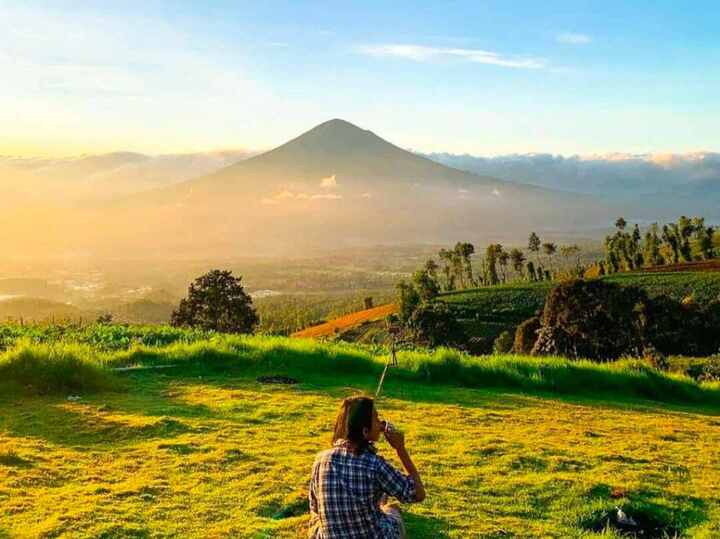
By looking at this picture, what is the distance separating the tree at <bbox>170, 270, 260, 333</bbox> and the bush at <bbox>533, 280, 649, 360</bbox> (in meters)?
28.5

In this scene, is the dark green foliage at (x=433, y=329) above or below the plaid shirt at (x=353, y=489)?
below

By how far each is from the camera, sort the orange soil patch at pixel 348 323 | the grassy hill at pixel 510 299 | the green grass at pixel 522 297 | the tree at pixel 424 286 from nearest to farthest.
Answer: the green grass at pixel 522 297, the grassy hill at pixel 510 299, the tree at pixel 424 286, the orange soil patch at pixel 348 323

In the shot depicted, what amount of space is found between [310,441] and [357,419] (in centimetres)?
500

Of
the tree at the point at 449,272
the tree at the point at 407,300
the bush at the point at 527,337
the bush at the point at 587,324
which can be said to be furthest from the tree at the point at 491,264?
the bush at the point at 587,324

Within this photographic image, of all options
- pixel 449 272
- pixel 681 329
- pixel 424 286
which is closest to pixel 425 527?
pixel 681 329

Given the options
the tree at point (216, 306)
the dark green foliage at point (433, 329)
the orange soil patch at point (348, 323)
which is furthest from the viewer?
the orange soil patch at point (348, 323)

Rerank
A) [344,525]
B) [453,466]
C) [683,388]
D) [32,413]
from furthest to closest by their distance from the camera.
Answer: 1. [683,388]
2. [32,413]
3. [453,466]
4. [344,525]

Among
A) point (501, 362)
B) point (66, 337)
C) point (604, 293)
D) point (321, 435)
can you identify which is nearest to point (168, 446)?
point (321, 435)

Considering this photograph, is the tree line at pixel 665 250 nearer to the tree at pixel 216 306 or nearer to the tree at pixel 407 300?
the tree at pixel 407 300

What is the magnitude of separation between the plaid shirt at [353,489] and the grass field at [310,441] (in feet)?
4.66

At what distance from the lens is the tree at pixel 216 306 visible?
181 feet

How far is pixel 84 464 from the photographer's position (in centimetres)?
865

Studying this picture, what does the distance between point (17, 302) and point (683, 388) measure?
194 meters

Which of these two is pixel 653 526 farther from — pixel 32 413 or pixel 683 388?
pixel 683 388
